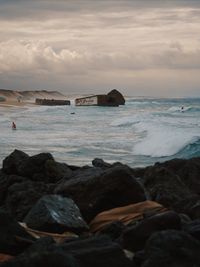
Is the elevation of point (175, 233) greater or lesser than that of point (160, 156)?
greater

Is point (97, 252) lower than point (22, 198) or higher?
higher

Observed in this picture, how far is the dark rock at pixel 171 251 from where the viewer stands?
4.63 metres

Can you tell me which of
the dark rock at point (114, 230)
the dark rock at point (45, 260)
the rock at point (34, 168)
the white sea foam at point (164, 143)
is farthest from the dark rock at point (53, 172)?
the white sea foam at point (164, 143)

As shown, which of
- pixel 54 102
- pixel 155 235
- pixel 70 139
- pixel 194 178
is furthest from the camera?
pixel 54 102

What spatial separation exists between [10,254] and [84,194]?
1874 mm

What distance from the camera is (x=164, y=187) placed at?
7.98 meters

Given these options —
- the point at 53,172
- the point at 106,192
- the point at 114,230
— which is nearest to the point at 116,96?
the point at 53,172

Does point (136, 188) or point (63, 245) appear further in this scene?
point (136, 188)

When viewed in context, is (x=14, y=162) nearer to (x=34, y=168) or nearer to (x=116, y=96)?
(x=34, y=168)

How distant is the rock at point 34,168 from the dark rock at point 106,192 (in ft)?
8.63

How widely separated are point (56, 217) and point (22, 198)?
1402 millimetres

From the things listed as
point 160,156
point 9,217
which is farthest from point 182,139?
point 9,217

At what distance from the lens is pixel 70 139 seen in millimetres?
28469

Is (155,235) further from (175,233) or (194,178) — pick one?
(194,178)
